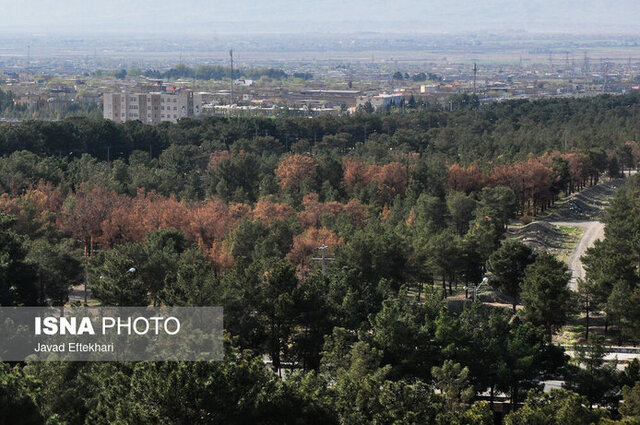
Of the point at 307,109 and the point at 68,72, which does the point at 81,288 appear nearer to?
the point at 307,109

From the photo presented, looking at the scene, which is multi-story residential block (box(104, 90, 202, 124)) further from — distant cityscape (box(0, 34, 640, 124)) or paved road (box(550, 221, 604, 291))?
paved road (box(550, 221, 604, 291))

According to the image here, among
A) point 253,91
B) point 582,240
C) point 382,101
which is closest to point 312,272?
point 582,240

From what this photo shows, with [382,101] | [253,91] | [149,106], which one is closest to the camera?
[149,106]

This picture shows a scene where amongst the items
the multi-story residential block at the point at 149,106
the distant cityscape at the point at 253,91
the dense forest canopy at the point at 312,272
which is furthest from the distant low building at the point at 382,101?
the dense forest canopy at the point at 312,272

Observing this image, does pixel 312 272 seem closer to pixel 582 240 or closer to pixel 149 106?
pixel 582 240

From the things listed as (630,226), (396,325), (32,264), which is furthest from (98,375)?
(630,226)

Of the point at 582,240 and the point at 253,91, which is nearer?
the point at 582,240

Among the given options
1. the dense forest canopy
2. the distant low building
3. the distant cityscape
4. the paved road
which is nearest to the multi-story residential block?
the distant cityscape
